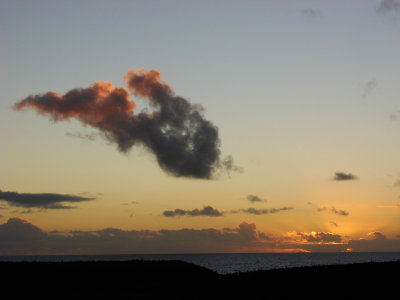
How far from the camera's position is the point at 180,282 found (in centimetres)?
4681

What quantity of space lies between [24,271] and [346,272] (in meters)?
31.6

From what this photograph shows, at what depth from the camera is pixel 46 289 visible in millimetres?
40906

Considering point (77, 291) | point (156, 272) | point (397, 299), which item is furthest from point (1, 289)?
point (397, 299)

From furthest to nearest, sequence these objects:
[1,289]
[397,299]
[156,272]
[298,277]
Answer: [156,272] → [298,277] → [1,289] → [397,299]

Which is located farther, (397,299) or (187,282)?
(187,282)

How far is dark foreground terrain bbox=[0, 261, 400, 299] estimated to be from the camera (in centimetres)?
3788

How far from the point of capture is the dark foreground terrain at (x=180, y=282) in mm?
37875

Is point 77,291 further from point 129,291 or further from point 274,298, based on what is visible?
point 274,298

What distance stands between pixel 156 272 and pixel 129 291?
10.1m

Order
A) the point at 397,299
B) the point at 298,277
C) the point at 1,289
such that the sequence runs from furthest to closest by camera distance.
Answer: the point at 298,277, the point at 1,289, the point at 397,299

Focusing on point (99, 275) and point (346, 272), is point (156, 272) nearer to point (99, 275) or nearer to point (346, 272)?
point (99, 275)

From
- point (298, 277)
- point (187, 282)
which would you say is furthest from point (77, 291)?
point (298, 277)

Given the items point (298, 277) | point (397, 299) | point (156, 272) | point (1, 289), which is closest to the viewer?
point (397, 299)

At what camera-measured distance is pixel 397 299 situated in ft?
113
